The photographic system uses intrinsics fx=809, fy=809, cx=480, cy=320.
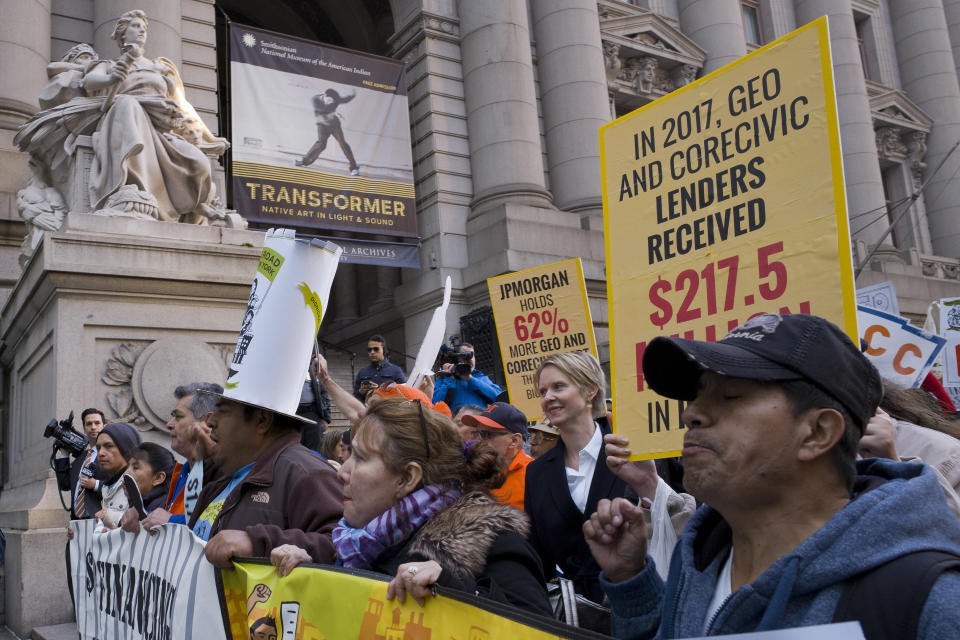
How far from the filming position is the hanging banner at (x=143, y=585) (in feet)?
9.89

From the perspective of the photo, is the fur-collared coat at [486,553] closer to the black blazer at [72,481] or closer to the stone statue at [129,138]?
the black blazer at [72,481]

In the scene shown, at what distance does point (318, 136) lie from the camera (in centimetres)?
1644

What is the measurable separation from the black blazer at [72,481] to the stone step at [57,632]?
2.62 feet

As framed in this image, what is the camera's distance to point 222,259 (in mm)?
7812

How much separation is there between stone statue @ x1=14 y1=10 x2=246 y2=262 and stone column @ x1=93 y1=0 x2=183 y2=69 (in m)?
4.33

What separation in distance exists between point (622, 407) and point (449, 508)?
1.05m

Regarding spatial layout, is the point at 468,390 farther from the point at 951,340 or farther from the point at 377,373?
the point at 951,340

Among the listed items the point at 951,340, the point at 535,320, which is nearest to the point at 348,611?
the point at 535,320

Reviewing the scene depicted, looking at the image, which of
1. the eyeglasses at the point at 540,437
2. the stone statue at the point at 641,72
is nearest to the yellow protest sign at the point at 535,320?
the eyeglasses at the point at 540,437

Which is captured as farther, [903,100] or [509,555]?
[903,100]

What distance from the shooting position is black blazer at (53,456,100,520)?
560 centimetres

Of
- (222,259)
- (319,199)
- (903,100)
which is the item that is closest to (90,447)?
(222,259)

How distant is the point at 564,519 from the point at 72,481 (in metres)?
4.37

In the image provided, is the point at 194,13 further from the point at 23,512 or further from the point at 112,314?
the point at 23,512
